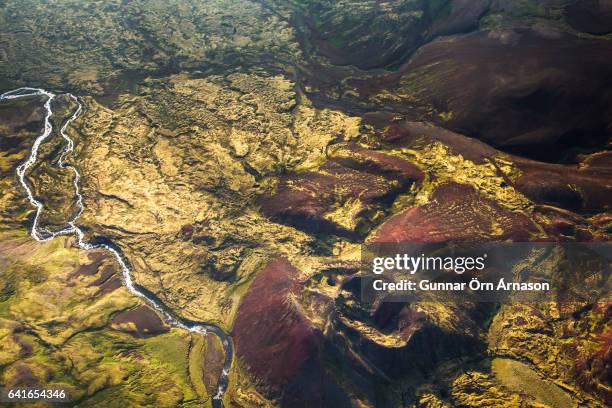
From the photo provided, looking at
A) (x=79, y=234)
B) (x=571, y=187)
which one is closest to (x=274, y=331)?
(x=79, y=234)

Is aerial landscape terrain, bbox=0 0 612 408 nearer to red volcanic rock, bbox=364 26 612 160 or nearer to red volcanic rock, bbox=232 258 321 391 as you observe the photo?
red volcanic rock, bbox=232 258 321 391

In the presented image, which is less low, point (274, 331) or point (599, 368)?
point (274, 331)

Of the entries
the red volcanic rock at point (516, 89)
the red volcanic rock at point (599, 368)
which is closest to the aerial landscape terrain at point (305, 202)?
the red volcanic rock at point (599, 368)

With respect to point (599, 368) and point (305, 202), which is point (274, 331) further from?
point (599, 368)

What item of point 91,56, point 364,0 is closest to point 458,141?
point 364,0

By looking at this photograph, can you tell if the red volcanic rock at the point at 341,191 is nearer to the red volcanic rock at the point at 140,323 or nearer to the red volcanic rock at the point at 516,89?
the red volcanic rock at the point at 516,89

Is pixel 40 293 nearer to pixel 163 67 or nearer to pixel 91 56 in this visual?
pixel 163 67
